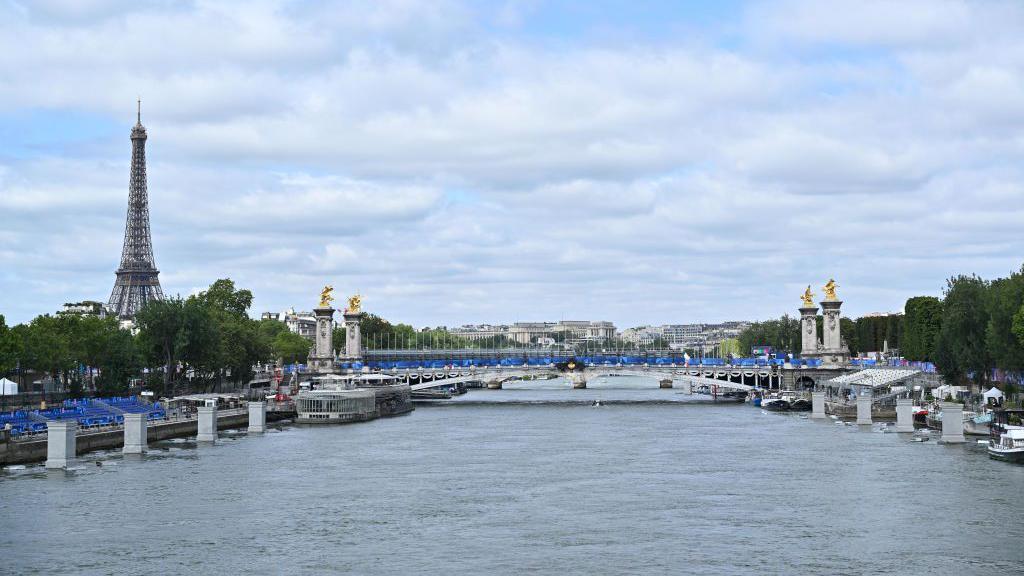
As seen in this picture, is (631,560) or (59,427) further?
(59,427)

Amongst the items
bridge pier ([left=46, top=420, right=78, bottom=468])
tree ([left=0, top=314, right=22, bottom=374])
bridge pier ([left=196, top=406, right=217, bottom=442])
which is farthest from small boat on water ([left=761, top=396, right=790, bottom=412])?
bridge pier ([left=46, top=420, right=78, bottom=468])

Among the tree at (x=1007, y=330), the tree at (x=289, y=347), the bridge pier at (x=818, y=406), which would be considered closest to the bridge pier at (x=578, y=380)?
the tree at (x=289, y=347)

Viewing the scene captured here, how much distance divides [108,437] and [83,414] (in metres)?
4.53

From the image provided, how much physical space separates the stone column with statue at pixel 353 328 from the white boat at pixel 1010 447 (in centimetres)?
9161

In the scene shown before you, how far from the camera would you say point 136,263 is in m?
142

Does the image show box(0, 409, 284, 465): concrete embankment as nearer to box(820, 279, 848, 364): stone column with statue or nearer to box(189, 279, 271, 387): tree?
box(189, 279, 271, 387): tree

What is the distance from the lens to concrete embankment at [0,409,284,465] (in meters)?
56.2

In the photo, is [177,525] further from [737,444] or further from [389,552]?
[737,444]

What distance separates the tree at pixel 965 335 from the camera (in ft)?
271

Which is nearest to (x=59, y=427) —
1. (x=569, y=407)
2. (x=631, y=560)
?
(x=631, y=560)

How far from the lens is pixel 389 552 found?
37.8 meters

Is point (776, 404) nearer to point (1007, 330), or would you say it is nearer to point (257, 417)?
point (1007, 330)

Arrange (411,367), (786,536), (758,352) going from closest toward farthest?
(786,536)
(411,367)
(758,352)

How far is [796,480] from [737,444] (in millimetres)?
16955
